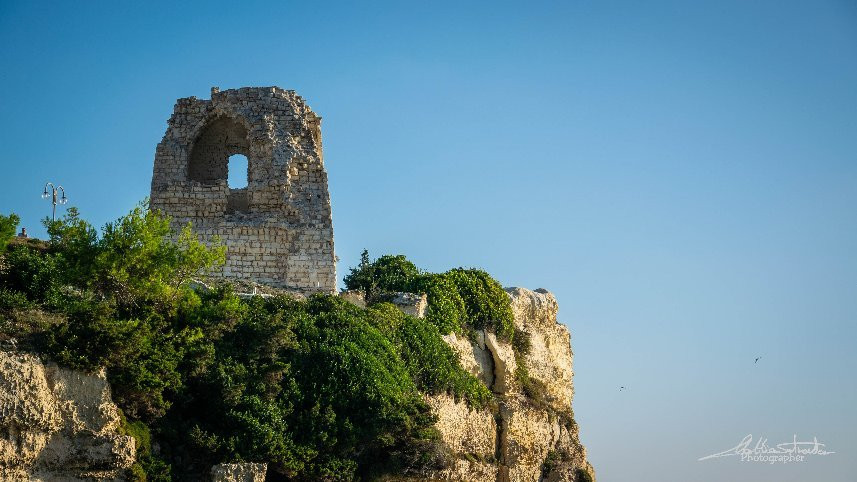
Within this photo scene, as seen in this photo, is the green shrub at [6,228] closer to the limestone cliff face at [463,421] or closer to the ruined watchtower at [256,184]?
the limestone cliff face at [463,421]

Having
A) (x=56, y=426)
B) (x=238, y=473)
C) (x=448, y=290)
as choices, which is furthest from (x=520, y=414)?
(x=56, y=426)

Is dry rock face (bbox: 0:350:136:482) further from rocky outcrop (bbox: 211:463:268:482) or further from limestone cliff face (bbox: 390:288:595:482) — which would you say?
limestone cliff face (bbox: 390:288:595:482)

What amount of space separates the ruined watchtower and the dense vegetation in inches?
156

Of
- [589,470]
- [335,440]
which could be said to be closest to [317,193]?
[335,440]

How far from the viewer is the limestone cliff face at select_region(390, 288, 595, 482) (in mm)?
25875

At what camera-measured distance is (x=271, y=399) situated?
843 inches

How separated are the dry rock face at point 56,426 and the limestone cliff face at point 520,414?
596cm

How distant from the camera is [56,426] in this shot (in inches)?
740

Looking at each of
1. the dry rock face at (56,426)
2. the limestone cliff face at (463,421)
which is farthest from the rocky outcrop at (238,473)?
the dry rock face at (56,426)

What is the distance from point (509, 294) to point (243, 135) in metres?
8.26

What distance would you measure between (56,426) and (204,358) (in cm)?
316

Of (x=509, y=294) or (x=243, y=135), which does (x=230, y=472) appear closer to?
(x=243, y=135)

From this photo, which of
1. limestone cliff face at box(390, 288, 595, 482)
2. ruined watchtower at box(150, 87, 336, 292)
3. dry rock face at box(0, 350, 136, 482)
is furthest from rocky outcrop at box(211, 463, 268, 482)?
ruined watchtower at box(150, 87, 336, 292)

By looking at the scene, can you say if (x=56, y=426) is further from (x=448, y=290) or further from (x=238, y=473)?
(x=448, y=290)
